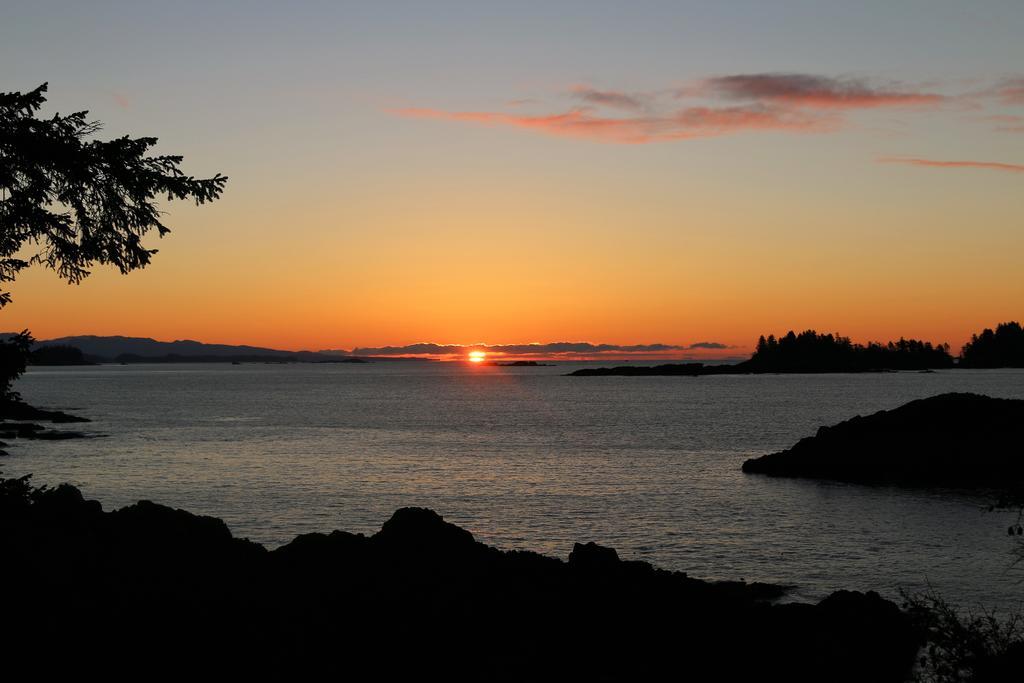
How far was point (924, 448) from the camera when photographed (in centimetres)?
6744

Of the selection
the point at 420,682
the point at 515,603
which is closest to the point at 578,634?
the point at 515,603

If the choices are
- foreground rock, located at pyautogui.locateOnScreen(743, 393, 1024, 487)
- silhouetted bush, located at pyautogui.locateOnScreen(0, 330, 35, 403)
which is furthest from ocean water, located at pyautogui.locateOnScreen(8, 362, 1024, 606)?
silhouetted bush, located at pyautogui.locateOnScreen(0, 330, 35, 403)

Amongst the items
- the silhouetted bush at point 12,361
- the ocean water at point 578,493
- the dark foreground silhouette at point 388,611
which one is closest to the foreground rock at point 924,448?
the ocean water at point 578,493

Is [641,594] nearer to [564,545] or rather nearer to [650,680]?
[650,680]

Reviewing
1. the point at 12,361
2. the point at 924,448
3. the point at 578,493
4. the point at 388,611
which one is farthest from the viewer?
the point at 924,448

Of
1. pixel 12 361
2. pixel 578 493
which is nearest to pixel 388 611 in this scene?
pixel 12 361

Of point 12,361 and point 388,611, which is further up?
point 12,361

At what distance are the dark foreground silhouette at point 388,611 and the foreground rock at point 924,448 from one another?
42373mm

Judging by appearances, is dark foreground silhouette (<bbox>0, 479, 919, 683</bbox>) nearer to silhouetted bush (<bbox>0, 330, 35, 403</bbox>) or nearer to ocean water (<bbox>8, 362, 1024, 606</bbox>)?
silhouetted bush (<bbox>0, 330, 35, 403</bbox>)

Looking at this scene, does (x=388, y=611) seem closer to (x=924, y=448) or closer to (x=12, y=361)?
(x=12, y=361)

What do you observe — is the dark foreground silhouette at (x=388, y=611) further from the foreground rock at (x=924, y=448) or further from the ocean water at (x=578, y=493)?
the foreground rock at (x=924, y=448)

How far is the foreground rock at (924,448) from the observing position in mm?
64000

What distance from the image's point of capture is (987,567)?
37.2 m

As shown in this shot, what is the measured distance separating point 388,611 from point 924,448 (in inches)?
2146
